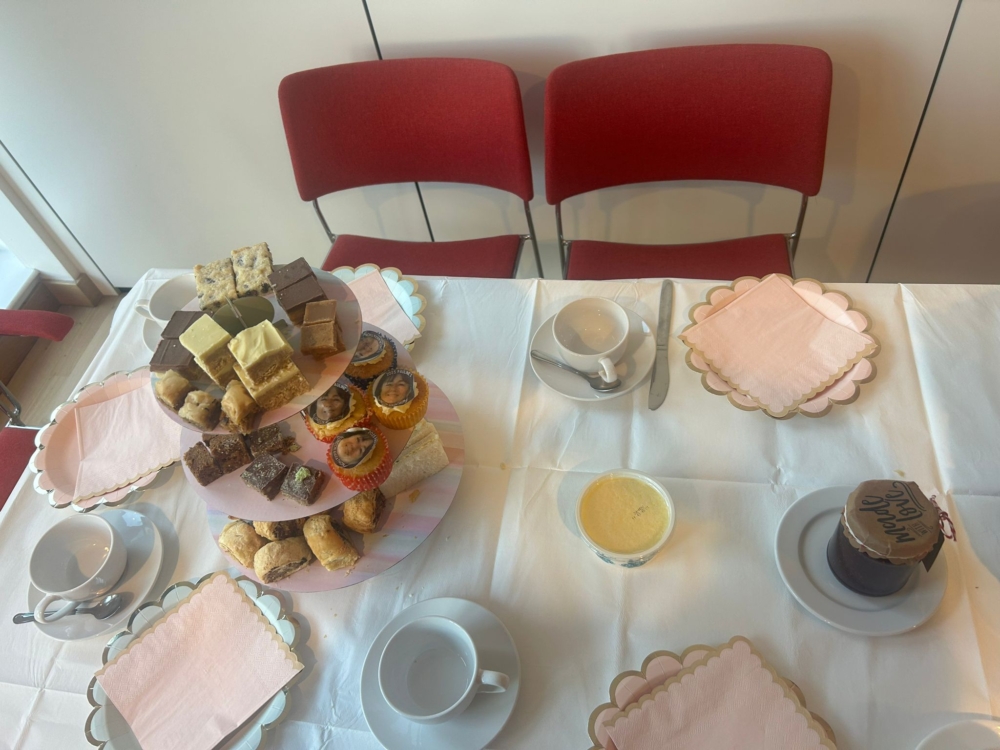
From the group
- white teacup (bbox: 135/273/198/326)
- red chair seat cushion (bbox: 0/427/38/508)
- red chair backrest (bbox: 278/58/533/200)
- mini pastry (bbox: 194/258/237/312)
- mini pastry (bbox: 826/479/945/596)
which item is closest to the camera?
mini pastry (bbox: 826/479/945/596)

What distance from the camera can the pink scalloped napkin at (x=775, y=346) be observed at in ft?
3.15

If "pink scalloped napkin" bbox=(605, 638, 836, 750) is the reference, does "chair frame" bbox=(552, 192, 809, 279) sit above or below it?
below

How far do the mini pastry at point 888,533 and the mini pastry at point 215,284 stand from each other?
0.76 m

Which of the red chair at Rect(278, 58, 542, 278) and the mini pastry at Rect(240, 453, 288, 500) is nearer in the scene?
the mini pastry at Rect(240, 453, 288, 500)

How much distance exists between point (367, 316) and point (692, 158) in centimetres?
87

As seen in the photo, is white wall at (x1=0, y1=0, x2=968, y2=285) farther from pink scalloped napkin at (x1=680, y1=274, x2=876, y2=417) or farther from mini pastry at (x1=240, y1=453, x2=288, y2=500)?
mini pastry at (x1=240, y1=453, x2=288, y2=500)

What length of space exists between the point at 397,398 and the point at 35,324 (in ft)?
3.26

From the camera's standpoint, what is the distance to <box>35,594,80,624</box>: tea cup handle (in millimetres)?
845

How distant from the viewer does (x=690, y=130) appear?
56.5 inches

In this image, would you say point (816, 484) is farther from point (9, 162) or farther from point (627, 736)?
point (9, 162)

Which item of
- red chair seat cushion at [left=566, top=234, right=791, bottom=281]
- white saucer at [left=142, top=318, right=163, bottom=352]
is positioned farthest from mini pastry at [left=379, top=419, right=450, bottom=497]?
red chair seat cushion at [left=566, top=234, right=791, bottom=281]

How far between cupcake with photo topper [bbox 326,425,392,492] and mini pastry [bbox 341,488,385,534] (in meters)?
0.07

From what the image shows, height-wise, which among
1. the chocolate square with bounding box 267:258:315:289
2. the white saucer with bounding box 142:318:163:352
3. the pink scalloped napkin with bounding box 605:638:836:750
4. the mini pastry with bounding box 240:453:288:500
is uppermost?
the chocolate square with bounding box 267:258:315:289

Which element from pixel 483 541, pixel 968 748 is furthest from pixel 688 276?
pixel 968 748
